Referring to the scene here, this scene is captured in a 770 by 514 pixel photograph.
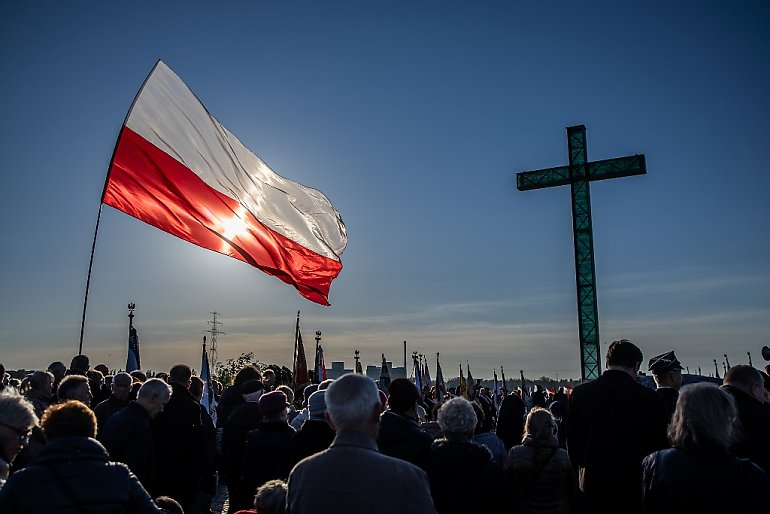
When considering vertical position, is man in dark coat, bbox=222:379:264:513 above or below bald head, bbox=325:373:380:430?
below

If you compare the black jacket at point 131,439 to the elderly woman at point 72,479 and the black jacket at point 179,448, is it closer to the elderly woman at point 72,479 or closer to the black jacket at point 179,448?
the black jacket at point 179,448

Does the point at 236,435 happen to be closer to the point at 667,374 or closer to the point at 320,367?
the point at 667,374

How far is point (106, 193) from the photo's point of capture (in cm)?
688

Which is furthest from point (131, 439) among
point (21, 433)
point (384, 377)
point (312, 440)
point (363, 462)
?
point (384, 377)

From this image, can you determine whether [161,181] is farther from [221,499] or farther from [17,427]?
[221,499]

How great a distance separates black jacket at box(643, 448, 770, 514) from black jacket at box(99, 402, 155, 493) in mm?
4262

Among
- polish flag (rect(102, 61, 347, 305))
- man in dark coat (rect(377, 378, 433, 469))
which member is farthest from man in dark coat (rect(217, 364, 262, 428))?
man in dark coat (rect(377, 378, 433, 469))

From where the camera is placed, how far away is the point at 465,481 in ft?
15.7

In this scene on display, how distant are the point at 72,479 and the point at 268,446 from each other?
297cm

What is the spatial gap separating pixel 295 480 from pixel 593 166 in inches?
939

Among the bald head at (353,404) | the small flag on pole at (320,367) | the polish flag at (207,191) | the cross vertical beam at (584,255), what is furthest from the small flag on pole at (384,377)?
the bald head at (353,404)

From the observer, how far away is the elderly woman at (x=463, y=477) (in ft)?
15.6

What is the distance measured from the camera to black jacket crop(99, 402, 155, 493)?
6.09 m

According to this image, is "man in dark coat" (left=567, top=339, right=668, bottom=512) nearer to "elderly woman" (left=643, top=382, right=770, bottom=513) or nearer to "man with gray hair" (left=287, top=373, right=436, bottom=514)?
"elderly woman" (left=643, top=382, right=770, bottom=513)
